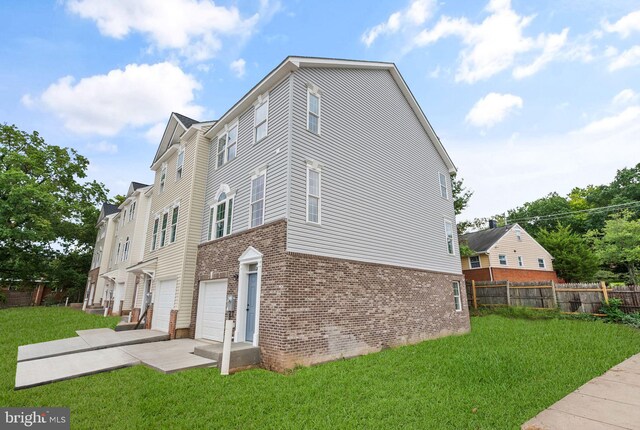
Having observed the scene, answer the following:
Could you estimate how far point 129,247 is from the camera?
21.8 m

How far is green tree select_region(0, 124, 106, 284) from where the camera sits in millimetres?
21312

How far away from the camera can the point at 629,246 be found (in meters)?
27.1

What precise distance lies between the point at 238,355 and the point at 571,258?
105 feet

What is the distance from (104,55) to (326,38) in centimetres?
918

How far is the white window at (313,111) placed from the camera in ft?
32.8

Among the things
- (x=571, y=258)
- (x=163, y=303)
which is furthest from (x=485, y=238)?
(x=163, y=303)

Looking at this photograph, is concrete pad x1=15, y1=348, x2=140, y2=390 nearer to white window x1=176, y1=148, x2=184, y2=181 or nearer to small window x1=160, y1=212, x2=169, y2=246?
small window x1=160, y1=212, x2=169, y2=246

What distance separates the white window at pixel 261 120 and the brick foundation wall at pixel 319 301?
349 centimetres

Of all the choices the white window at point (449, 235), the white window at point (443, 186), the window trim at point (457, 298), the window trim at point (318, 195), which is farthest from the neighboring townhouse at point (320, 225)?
the white window at point (443, 186)

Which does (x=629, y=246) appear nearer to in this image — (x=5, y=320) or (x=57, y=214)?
(x=5, y=320)

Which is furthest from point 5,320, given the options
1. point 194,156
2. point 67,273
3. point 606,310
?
point 606,310

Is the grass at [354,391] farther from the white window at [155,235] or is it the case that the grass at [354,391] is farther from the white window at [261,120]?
the white window at [261,120]

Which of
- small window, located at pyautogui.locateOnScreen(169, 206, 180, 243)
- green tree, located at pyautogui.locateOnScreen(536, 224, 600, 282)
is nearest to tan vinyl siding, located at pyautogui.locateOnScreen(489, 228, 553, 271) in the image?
green tree, located at pyautogui.locateOnScreen(536, 224, 600, 282)

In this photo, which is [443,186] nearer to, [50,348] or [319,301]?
[319,301]
